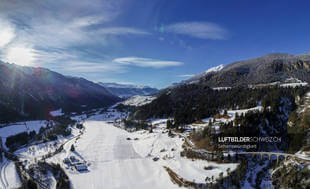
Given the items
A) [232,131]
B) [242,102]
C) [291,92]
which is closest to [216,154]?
[232,131]

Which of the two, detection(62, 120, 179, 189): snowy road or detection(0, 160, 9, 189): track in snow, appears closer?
detection(62, 120, 179, 189): snowy road

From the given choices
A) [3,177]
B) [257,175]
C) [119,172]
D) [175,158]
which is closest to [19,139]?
[3,177]

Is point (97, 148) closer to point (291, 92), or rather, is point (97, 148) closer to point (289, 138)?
point (289, 138)

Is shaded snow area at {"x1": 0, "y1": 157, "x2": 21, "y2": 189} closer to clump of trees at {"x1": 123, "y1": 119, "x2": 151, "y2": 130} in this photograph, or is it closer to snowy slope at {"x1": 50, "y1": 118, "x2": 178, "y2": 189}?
snowy slope at {"x1": 50, "y1": 118, "x2": 178, "y2": 189}

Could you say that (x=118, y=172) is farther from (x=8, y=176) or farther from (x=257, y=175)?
(x=8, y=176)

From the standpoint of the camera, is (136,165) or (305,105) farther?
(305,105)

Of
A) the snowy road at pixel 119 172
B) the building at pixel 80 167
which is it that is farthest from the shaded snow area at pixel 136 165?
the building at pixel 80 167

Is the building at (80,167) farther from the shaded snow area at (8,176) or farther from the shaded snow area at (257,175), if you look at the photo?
the shaded snow area at (257,175)

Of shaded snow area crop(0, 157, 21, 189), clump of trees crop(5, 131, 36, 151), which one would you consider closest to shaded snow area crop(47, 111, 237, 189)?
shaded snow area crop(0, 157, 21, 189)
